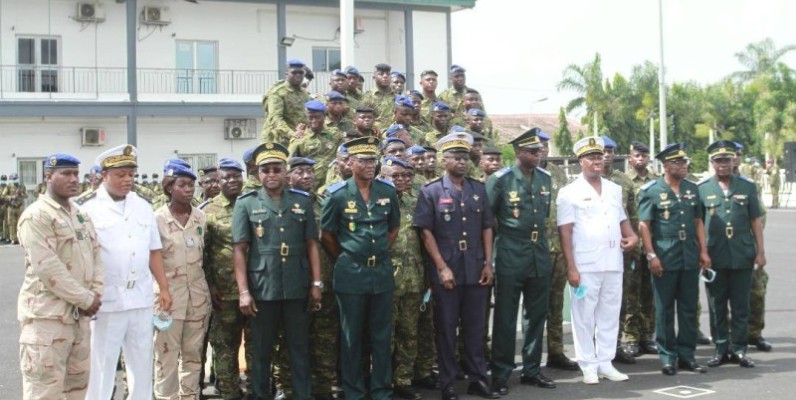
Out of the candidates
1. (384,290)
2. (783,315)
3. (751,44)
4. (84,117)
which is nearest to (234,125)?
(84,117)

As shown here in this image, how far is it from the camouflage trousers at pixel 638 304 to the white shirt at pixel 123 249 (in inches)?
199

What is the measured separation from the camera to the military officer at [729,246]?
904cm

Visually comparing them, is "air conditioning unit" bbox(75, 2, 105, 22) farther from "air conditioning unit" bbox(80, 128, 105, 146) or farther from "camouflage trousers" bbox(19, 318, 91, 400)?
"camouflage trousers" bbox(19, 318, 91, 400)

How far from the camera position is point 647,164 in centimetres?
1024

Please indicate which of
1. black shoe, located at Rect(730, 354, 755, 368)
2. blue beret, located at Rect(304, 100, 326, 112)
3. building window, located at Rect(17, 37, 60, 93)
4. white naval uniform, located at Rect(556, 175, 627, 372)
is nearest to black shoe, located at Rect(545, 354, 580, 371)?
white naval uniform, located at Rect(556, 175, 627, 372)

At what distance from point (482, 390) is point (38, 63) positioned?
2411cm

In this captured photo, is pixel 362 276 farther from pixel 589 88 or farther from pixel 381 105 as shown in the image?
pixel 589 88

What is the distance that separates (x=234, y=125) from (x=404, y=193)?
22895 mm

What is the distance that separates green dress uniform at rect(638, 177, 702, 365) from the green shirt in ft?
4.10

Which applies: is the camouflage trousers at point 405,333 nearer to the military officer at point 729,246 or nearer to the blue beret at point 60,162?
the blue beret at point 60,162

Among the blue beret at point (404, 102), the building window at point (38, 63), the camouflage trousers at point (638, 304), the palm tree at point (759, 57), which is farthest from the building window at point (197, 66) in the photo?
the palm tree at point (759, 57)

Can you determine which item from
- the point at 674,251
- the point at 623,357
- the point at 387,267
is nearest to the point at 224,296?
the point at 387,267

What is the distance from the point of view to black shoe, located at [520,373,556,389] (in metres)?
8.21

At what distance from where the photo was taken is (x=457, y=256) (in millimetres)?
7781
